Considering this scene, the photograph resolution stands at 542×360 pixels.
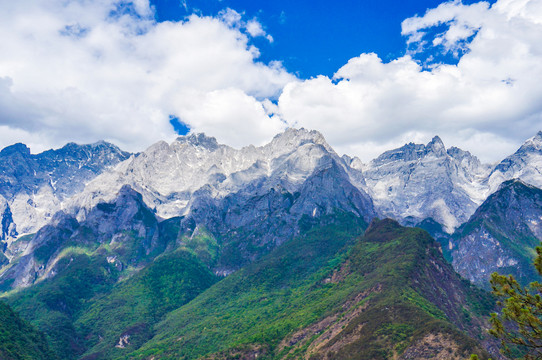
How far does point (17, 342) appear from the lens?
177m

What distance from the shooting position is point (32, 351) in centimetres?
18038

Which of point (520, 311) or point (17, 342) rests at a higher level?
point (17, 342)

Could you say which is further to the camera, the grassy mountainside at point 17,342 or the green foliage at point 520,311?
the grassy mountainside at point 17,342

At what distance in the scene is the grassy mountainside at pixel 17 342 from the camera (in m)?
162

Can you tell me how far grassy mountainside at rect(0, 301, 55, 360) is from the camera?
532 ft

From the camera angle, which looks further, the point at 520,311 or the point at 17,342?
the point at 17,342

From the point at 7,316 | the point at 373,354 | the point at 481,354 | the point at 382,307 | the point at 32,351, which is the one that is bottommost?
the point at 481,354

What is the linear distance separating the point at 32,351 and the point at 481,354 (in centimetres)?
17188

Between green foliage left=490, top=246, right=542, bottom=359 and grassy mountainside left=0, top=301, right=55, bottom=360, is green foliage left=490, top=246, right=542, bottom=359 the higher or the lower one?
the lower one

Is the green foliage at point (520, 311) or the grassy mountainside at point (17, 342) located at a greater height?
the grassy mountainside at point (17, 342)

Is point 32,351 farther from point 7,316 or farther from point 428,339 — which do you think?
point 428,339

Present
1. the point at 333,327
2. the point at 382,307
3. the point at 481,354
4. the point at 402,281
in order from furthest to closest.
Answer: the point at 402,281 < the point at 333,327 < the point at 382,307 < the point at 481,354

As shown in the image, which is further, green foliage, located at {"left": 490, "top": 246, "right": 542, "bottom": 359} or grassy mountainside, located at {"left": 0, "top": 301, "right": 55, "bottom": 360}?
grassy mountainside, located at {"left": 0, "top": 301, "right": 55, "bottom": 360}

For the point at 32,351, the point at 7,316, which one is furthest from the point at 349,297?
the point at 7,316
